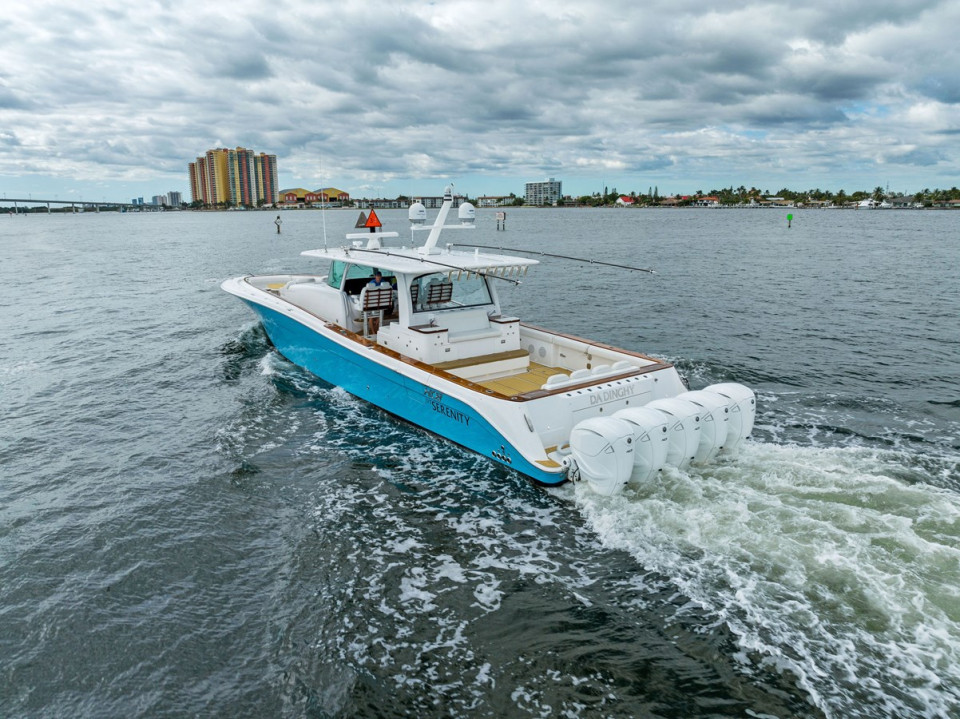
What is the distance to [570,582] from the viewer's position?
22.4 feet

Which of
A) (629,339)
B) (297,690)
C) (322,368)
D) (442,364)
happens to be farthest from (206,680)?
(629,339)

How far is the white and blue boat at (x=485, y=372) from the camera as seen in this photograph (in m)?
8.29

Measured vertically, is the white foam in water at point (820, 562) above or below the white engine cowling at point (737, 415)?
below

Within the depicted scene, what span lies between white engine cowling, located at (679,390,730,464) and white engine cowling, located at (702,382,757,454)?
12cm

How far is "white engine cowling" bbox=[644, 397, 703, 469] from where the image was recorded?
8.27 m

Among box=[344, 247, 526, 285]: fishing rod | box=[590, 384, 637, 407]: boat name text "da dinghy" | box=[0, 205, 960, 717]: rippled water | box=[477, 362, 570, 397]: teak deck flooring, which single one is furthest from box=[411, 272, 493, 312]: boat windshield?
box=[590, 384, 637, 407]: boat name text "da dinghy"

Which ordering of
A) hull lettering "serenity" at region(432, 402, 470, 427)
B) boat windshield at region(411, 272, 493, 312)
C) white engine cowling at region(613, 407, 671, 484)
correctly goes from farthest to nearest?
boat windshield at region(411, 272, 493, 312), hull lettering "serenity" at region(432, 402, 470, 427), white engine cowling at region(613, 407, 671, 484)

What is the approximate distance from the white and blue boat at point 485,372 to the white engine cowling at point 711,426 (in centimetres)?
2

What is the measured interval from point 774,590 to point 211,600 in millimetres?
5893

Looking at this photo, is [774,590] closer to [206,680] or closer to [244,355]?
[206,680]

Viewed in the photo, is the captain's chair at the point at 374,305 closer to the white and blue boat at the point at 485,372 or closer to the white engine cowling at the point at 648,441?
the white and blue boat at the point at 485,372

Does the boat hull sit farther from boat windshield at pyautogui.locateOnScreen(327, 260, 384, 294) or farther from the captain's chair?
boat windshield at pyautogui.locateOnScreen(327, 260, 384, 294)

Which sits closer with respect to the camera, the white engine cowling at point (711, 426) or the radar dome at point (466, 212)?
the white engine cowling at point (711, 426)

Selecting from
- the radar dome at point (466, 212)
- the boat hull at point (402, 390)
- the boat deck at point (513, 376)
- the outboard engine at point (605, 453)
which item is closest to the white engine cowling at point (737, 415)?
the outboard engine at point (605, 453)
